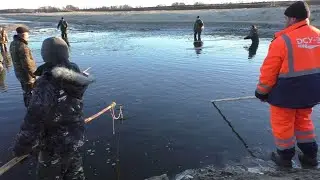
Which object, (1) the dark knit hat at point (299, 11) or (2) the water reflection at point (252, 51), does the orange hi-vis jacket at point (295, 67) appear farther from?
(2) the water reflection at point (252, 51)

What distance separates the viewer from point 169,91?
32.6 feet

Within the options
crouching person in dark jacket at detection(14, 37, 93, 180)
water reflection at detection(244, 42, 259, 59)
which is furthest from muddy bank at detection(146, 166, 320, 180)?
water reflection at detection(244, 42, 259, 59)

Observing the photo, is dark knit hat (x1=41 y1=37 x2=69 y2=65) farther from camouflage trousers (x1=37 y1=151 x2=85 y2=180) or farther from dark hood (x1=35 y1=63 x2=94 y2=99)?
camouflage trousers (x1=37 y1=151 x2=85 y2=180)

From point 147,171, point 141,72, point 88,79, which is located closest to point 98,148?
point 147,171

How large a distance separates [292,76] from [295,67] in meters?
0.13

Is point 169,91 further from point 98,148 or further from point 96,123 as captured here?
point 98,148

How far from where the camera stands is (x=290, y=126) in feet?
15.8

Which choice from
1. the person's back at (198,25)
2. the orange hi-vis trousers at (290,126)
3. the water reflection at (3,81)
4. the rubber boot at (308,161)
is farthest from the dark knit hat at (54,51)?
the person's back at (198,25)

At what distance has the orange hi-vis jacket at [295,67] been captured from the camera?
4492 mm

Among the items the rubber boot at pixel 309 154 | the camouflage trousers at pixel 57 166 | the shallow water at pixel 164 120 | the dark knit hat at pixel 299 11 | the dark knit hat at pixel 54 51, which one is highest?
the dark knit hat at pixel 299 11

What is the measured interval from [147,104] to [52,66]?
17.3ft

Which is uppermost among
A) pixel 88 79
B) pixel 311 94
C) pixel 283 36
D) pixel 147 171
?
pixel 283 36

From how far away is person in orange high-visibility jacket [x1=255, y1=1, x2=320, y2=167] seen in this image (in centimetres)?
451

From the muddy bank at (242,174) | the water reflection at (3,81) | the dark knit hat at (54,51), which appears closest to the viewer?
the dark knit hat at (54,51)
